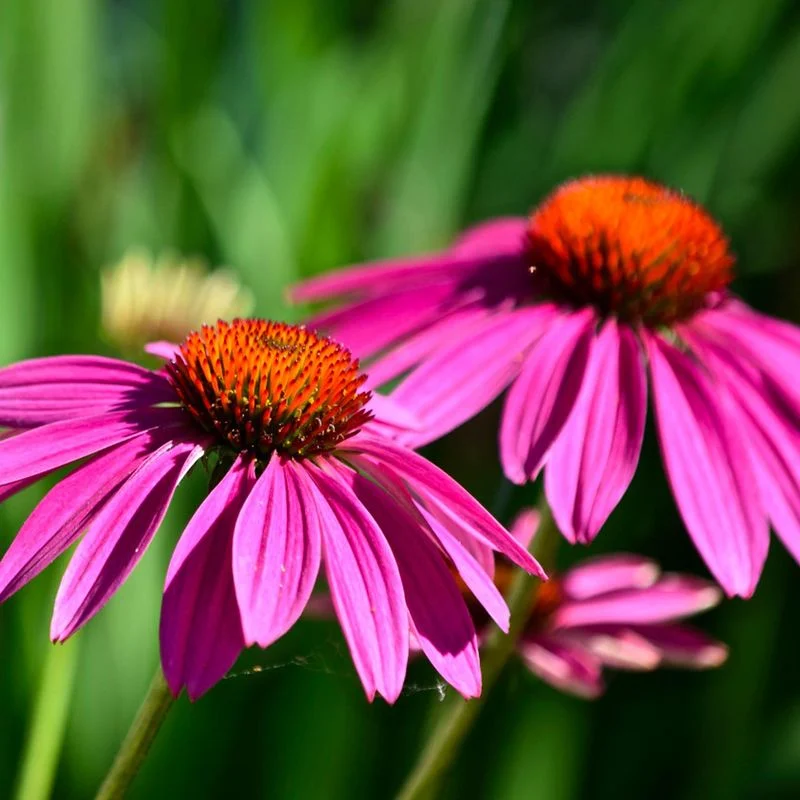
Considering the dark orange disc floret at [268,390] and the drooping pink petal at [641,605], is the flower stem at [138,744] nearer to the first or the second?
the dark orange disc floret at [268,390]

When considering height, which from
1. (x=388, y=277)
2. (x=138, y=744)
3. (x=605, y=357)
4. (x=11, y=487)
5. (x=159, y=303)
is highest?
(x=159, y=303)

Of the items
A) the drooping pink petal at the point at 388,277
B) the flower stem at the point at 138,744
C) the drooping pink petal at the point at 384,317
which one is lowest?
the flower stem at the point at 138,744

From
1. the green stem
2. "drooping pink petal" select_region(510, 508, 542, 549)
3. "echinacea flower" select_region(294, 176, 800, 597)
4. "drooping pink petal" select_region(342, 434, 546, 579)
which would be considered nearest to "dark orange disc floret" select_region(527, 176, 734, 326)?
"echinacea flower" select_region(294, 176, 800, 597)

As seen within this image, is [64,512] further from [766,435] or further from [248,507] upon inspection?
[766,435]

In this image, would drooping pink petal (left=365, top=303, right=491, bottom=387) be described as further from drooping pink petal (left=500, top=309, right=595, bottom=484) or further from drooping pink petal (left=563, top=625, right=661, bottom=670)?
drooping pink petal (left=563, top=625, right=661, bottom=670)

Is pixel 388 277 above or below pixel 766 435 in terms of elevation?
above

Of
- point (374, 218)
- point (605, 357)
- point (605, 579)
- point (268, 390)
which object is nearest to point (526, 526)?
point (605, 579)

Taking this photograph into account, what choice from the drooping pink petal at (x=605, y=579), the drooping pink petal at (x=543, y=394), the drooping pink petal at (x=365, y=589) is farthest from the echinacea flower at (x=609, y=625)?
the drooping pink petal at (x=365, y=589)

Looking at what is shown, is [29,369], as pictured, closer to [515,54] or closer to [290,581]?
[290,581]
